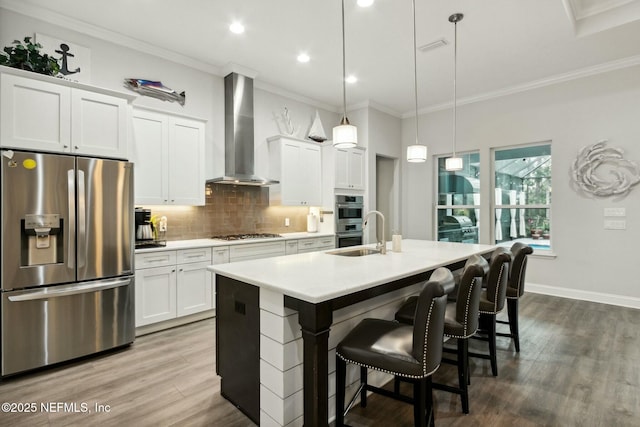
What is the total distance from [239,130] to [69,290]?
8.91 ft

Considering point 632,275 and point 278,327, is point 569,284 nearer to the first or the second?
point 632,275

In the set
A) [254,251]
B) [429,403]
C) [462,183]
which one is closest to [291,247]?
[254,251]

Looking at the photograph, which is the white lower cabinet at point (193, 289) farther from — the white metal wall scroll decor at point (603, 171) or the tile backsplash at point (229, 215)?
the white metal wall scroll decor at point (603, 171)

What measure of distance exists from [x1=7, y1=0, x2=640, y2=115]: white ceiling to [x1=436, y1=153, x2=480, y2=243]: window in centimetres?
159

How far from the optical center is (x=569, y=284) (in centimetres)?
477

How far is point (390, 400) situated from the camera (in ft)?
7.16

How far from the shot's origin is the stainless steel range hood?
175 inches

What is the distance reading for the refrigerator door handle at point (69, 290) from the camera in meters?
2.53

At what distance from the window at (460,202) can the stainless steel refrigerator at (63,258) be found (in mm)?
5323

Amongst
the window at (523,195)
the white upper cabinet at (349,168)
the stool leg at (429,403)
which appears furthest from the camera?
the white upper cabinet at (349,168)

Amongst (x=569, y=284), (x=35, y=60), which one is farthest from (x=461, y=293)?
(x=569, y=284)

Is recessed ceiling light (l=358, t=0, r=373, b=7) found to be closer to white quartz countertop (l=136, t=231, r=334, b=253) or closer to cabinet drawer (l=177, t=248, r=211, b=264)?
white quartz countertop (l=136, t=231, r=334, b=253)

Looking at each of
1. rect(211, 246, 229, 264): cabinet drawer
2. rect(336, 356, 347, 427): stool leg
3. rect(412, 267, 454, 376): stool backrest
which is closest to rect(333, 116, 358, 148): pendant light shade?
rect(412, 267, 454, 376): stool backrest

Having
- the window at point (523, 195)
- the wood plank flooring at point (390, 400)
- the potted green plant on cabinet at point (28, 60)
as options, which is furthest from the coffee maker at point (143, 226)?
the window at point (523, 195)
